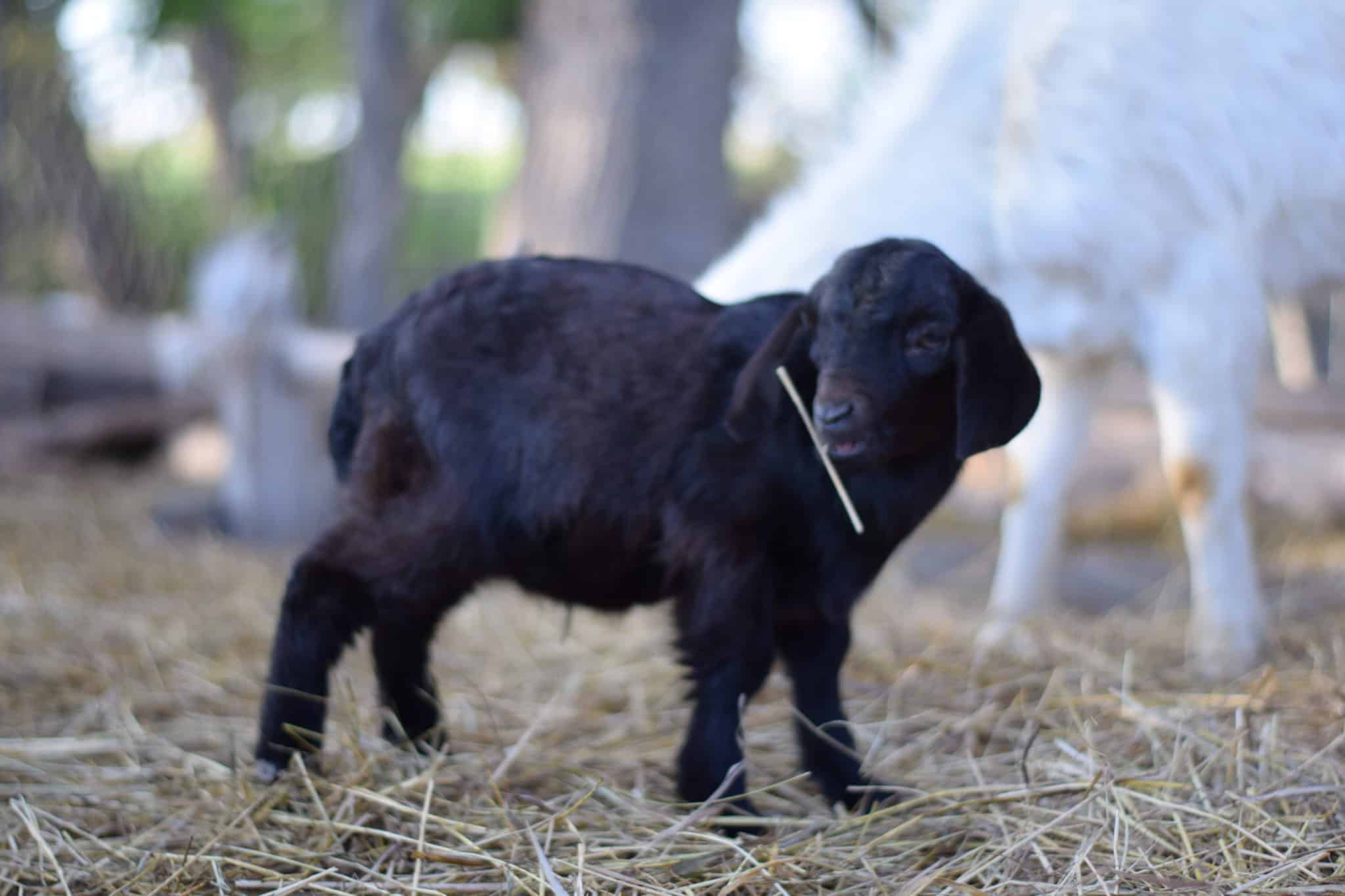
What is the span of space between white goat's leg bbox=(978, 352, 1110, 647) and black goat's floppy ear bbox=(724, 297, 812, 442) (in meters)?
1.85

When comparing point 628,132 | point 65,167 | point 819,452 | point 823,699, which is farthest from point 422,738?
point 65,167

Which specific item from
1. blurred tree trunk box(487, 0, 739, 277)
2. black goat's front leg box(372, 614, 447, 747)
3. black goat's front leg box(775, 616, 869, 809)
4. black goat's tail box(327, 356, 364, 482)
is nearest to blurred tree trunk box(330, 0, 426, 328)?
blurred tree trunk box(487, 0, 739, 277)

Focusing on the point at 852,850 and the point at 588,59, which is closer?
the point at 852,850

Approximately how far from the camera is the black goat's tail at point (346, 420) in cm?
260

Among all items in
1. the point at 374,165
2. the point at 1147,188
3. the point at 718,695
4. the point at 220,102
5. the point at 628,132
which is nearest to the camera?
the point at 718,695

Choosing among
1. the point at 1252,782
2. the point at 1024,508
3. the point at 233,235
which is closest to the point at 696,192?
the point at 1024,508

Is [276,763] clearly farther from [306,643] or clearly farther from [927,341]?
[927,341]

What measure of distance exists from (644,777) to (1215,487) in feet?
5.84

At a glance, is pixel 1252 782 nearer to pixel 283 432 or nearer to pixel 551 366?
pixel 551 366

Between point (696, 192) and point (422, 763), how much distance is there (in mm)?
3575

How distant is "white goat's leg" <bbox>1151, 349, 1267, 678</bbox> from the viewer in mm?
3328

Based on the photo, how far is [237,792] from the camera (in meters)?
2.34

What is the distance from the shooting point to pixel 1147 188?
3344 millimetres

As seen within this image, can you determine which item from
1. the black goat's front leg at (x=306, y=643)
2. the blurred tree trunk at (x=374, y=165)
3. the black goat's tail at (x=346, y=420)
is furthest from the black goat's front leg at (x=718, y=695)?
the blurred tree trunk at (x=374, y=165)
